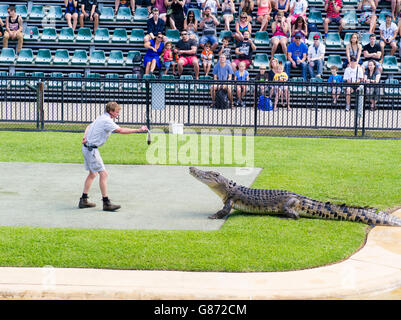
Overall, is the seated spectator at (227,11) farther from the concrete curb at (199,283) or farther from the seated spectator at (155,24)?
the concrete curb at (199,283)

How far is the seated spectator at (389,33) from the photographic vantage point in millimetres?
25141

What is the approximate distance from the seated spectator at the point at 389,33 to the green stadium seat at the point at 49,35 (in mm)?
12613

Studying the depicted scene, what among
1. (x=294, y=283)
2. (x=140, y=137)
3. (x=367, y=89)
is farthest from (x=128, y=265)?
(x=367, y=89)

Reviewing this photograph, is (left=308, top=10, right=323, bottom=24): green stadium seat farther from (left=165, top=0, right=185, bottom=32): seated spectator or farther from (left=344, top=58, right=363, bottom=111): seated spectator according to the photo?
(left=165, top=0, right=185, bottom=32): seated spectator

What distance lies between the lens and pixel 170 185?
37.2ft

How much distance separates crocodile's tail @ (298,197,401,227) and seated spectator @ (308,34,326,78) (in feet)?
52.2

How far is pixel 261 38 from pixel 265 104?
8201 millimetres

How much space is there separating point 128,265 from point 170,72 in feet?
63.6

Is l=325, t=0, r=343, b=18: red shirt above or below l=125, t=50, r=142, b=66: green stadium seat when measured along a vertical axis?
above

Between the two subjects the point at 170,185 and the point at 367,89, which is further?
the point at 367,89

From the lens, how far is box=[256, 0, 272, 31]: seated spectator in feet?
87.4

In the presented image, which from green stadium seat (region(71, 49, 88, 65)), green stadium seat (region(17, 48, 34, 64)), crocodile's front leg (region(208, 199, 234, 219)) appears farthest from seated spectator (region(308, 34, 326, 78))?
crocodile's front leg (region(208, 199, 234, 219))
